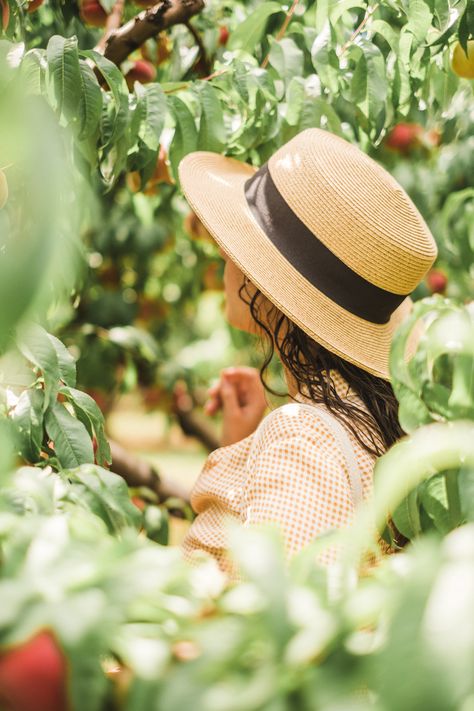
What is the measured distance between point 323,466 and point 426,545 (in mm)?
480

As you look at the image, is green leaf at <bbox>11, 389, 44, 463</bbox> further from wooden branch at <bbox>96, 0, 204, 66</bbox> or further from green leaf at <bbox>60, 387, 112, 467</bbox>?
wooden branch at <bbox>96, 0, 204, 66</bbox>

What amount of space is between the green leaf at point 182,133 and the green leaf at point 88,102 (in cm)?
20

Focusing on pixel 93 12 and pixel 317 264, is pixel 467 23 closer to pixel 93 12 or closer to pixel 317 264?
pixel 317 264

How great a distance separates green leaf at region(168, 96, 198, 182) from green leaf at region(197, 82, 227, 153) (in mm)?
16

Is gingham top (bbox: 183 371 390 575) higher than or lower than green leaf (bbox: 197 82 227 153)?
lower

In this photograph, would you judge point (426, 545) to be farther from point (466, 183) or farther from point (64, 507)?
point (466, 183)

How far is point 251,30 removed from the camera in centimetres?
142

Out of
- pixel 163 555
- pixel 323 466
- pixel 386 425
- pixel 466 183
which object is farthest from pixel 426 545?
pixel 466 183

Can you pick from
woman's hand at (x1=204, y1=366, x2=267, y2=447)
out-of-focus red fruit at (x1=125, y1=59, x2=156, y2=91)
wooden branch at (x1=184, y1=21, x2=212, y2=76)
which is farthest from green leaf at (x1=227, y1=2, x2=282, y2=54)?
woman's hand at (x1=204, y1=366, x2=267, y2=447)

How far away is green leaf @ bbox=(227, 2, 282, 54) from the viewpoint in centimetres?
138

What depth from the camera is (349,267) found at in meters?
1.14

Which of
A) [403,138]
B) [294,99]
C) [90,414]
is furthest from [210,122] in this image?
[403,138]

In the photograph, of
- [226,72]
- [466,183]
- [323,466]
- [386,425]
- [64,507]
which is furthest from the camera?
[466,183]

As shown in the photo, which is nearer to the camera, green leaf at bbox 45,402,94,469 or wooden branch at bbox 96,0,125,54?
green leaf at bbox 45,402,94,469
